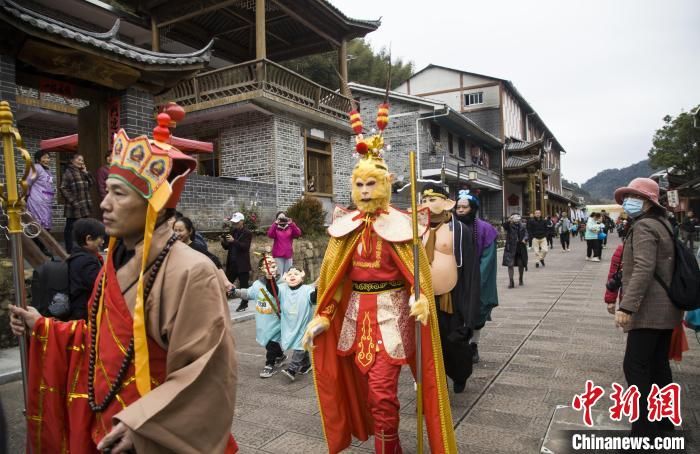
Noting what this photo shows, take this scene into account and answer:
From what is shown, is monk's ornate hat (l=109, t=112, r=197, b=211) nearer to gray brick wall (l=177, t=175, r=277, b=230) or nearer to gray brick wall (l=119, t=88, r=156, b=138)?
gray brick wall (l=119, t=88, r=156, b=138)

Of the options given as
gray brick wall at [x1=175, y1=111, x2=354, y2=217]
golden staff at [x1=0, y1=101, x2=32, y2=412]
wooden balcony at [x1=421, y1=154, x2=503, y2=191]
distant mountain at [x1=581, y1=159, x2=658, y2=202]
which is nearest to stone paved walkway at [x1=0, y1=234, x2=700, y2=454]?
golden staff at [x1=0, y1=101, x2=32, y2=412]

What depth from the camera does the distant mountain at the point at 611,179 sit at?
12494 cm

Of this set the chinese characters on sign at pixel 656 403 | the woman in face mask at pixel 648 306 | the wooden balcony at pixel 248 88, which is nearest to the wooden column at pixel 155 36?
the wooden balcony at pixel 248 88

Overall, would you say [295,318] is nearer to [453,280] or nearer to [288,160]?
[453,280]

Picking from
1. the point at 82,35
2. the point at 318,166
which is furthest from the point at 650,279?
the point at 318,166

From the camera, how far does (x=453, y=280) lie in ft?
13.4

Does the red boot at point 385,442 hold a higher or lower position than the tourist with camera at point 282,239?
lower

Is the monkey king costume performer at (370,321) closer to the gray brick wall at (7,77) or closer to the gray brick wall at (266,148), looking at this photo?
the gray brick wall at (7,77)

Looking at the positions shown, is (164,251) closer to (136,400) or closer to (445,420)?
(136,400)

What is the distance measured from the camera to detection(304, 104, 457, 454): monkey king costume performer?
294 centimetres

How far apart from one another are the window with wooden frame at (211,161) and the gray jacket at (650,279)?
13595 millimetres

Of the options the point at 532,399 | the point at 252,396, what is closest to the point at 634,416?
the point at 532,399

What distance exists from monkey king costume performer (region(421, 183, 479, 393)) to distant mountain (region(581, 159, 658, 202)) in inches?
5220

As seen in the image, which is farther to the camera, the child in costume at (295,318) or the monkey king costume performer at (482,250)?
the monkey king costume performer at (482,250)
